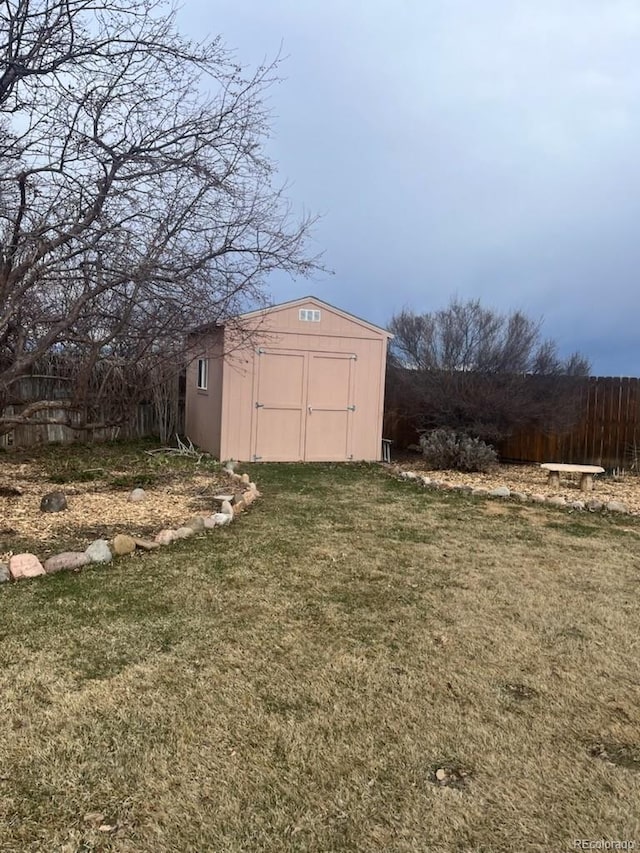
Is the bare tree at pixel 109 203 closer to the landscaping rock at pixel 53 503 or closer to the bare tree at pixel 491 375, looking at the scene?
the landscaping rock at pixel 53 503

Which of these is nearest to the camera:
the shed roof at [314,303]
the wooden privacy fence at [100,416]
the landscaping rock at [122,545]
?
the landscaping rock at [122,545]

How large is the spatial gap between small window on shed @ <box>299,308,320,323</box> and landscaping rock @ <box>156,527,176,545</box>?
5.85m

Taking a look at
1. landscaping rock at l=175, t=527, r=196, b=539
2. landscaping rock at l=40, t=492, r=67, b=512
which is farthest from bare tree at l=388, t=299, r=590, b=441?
landscaping rock at l=40, t=492, r=67, b=512

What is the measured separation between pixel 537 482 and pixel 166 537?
615cm

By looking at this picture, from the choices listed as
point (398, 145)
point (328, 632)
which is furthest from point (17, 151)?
point (398, 145)

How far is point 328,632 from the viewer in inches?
131

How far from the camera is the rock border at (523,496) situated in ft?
23.5

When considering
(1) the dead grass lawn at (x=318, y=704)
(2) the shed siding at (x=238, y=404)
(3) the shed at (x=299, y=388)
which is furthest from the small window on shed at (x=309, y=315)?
(1) the dead grass lawn at (x=318, y=704)

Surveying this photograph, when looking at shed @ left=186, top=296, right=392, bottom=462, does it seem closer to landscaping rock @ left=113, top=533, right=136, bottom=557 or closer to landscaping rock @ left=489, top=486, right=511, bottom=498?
landscaping rock @ left=489, top=486, right=511, bottom=498

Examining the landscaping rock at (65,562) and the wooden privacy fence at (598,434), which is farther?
the wooden privacy fence at (598,434)

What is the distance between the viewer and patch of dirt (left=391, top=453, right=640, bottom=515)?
8.00 metres

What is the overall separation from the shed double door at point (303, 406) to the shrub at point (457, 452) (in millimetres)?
1630

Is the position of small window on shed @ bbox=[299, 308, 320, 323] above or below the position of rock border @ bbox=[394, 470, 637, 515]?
above

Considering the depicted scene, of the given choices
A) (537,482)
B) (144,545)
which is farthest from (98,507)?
(537,482)
